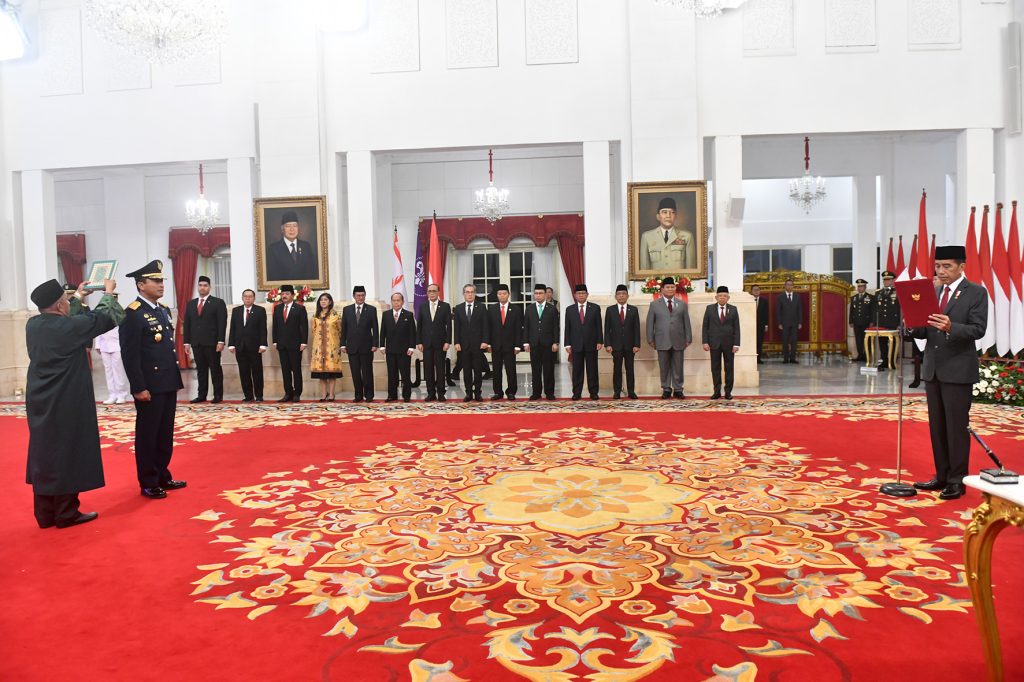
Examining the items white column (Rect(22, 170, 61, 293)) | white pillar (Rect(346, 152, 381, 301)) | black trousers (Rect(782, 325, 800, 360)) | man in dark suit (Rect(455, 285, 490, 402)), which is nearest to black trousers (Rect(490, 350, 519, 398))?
man in dark suit (Rect(455, 285, 490, 402))

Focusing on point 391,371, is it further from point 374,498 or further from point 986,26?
point 986,26

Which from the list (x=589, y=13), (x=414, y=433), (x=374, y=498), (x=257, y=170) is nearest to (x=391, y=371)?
(x=414, y=433)

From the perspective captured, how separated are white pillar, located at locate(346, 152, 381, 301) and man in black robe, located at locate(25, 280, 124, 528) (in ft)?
22.2

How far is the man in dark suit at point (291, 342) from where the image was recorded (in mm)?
10039

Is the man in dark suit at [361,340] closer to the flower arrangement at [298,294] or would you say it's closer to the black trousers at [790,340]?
the flower arrangement at [298,294]

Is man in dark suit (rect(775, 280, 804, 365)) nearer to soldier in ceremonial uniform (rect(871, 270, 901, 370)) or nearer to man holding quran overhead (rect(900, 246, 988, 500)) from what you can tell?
soldier in ceremonial uniform (rect(871, 270, 901, 370))

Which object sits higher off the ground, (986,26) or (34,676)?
(986,26)

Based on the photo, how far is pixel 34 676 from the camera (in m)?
2.49

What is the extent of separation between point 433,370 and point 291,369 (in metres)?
2.04

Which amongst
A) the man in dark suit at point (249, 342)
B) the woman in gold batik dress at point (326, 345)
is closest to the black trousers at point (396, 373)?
the woman in gold batik dress at point (326, 345)

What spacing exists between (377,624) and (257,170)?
33.4 ft

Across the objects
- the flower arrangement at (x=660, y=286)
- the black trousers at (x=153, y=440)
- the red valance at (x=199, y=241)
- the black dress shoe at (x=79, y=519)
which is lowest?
the black dress shoe at (x=79, y=519)

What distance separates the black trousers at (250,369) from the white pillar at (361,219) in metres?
1.89

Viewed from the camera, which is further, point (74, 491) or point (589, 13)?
point (589, 13)
